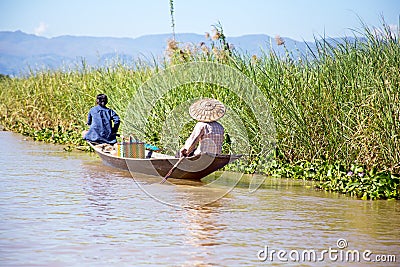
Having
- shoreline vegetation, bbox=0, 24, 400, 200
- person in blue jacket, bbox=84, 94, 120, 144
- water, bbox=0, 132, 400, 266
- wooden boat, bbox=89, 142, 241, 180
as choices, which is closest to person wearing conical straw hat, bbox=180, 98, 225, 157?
wooden boat, bbox=89, 142, 241, 180

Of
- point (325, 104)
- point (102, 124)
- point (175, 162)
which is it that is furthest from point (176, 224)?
point (102, 124)

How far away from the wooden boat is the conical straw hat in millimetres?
699

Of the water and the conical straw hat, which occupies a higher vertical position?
the conical straw hat

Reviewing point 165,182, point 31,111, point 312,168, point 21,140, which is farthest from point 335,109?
point 31,111

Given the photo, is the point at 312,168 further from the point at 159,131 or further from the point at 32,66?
the point at 32,66

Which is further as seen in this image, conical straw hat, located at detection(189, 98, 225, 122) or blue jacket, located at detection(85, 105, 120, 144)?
blue jacket, located at detection(85, 105, 120, 144)

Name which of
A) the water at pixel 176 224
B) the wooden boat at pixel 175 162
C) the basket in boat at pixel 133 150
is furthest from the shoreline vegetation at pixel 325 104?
the wooden boat at pixel 175 162

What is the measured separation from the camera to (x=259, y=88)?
1293 centimetres

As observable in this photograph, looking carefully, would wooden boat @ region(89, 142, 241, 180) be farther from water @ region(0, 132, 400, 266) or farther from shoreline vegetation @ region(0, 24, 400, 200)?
shoreline vegetation @ region(0, 24, 400, 200)

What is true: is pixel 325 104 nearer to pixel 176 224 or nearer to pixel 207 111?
pixel 207 111

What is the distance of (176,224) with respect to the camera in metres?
8.90

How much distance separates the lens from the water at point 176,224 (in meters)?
7.44

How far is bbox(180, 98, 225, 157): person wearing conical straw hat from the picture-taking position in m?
11.5

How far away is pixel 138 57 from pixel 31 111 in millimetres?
5974
